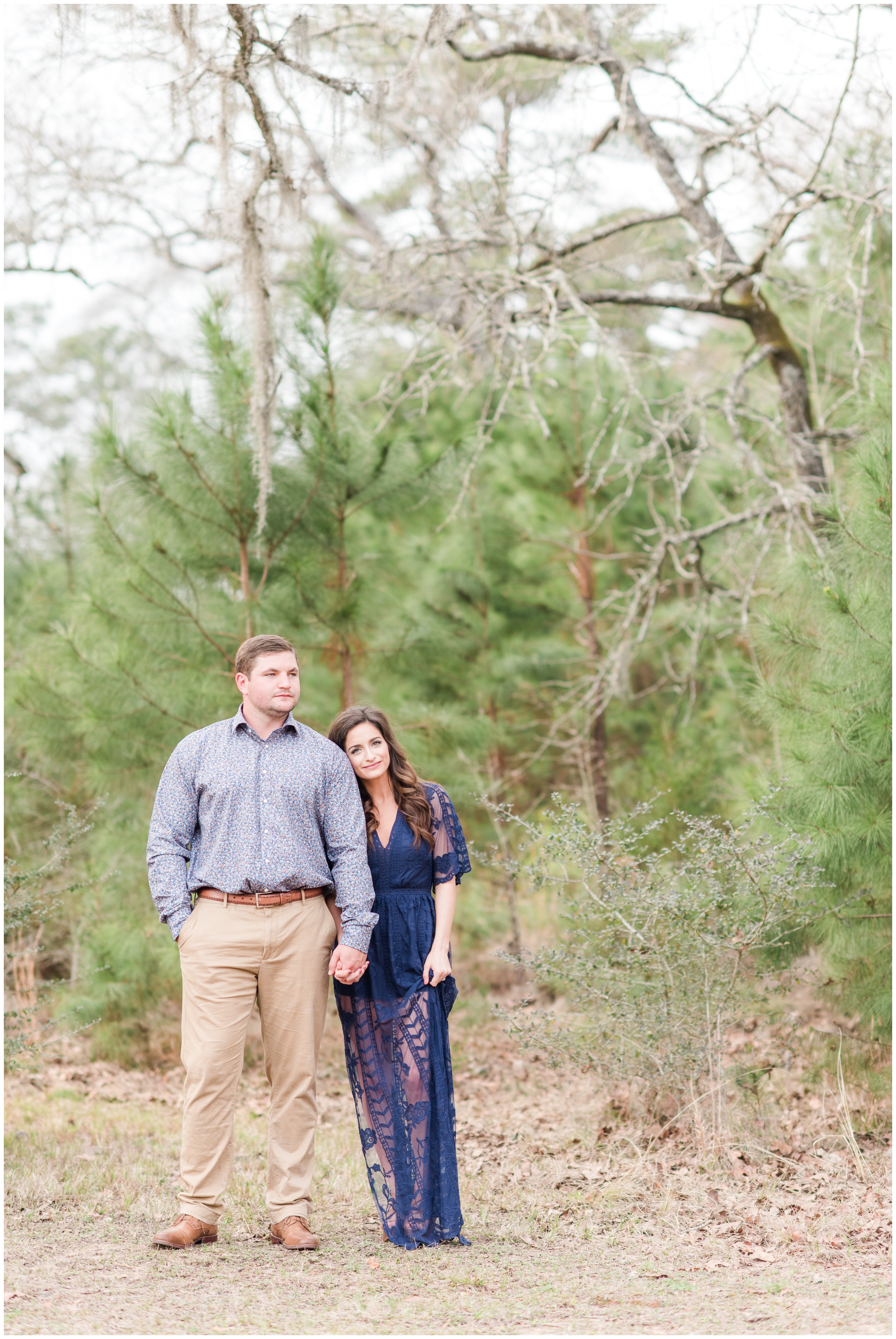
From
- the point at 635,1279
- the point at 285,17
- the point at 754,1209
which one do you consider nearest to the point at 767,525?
the point at 285,17

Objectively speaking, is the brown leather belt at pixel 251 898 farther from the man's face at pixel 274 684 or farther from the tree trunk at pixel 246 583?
the tree trunk at pixel 246 583

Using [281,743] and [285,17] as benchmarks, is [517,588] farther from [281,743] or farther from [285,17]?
[281,743]

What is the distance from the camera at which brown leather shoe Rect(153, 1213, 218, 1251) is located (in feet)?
11.3

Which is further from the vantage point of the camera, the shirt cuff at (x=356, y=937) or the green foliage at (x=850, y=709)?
the green foliage at (x=850, y=709)

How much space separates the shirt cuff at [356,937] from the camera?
3428 mm

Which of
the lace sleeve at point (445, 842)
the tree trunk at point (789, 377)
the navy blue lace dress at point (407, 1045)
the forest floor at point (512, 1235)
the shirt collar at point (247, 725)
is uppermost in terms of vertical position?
the tree trunk at point (789, 377)

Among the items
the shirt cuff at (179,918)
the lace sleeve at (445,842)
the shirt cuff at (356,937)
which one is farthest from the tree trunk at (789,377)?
the shirt cuff at (179,918)

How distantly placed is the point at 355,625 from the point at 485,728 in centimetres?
96

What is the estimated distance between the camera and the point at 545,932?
8234 millimetres

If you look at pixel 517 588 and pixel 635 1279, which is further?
pixel 517 588

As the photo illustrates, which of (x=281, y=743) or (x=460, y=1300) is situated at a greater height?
(x=281, y=743)

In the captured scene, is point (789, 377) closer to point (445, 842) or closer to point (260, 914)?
point (445, 842)

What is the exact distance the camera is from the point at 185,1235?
3.45 metres

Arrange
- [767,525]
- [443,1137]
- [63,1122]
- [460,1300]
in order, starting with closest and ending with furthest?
1. [460,1300]
2. [443,1137]
3. [63,1122]
4. [767,525]
